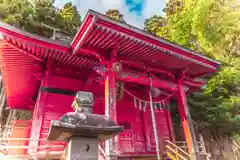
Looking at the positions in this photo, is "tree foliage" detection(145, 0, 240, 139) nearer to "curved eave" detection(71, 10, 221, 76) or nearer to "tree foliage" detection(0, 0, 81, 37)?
"curved eave" detection(71, 10, 221, 76)

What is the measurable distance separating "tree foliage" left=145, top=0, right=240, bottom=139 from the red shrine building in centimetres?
341

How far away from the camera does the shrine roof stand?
18.3ft

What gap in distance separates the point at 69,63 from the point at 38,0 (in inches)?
817

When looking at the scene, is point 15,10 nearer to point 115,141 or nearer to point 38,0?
point 38,0

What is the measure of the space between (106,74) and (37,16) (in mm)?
20448

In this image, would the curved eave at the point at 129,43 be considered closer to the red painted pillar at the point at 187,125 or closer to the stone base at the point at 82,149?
the red painted pillar at the point at 187,125

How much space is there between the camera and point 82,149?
3.04m

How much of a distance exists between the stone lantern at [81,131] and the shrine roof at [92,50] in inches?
114

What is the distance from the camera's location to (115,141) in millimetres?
5402

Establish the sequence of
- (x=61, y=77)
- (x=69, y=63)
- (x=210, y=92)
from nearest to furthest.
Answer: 1. (x=69, y=63)
2. (x=61, y=77)
3. (x=210, y=92)

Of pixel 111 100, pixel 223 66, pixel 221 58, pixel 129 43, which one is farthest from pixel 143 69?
pixel 221 58

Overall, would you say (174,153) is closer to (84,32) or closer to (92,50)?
(92,50)

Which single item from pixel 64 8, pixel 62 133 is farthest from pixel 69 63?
pixel 64 8

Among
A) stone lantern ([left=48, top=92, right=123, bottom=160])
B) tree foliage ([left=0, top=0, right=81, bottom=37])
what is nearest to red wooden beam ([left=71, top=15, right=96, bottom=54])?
stone lantern ([left=48, top=92, right=123, bottom=160])
